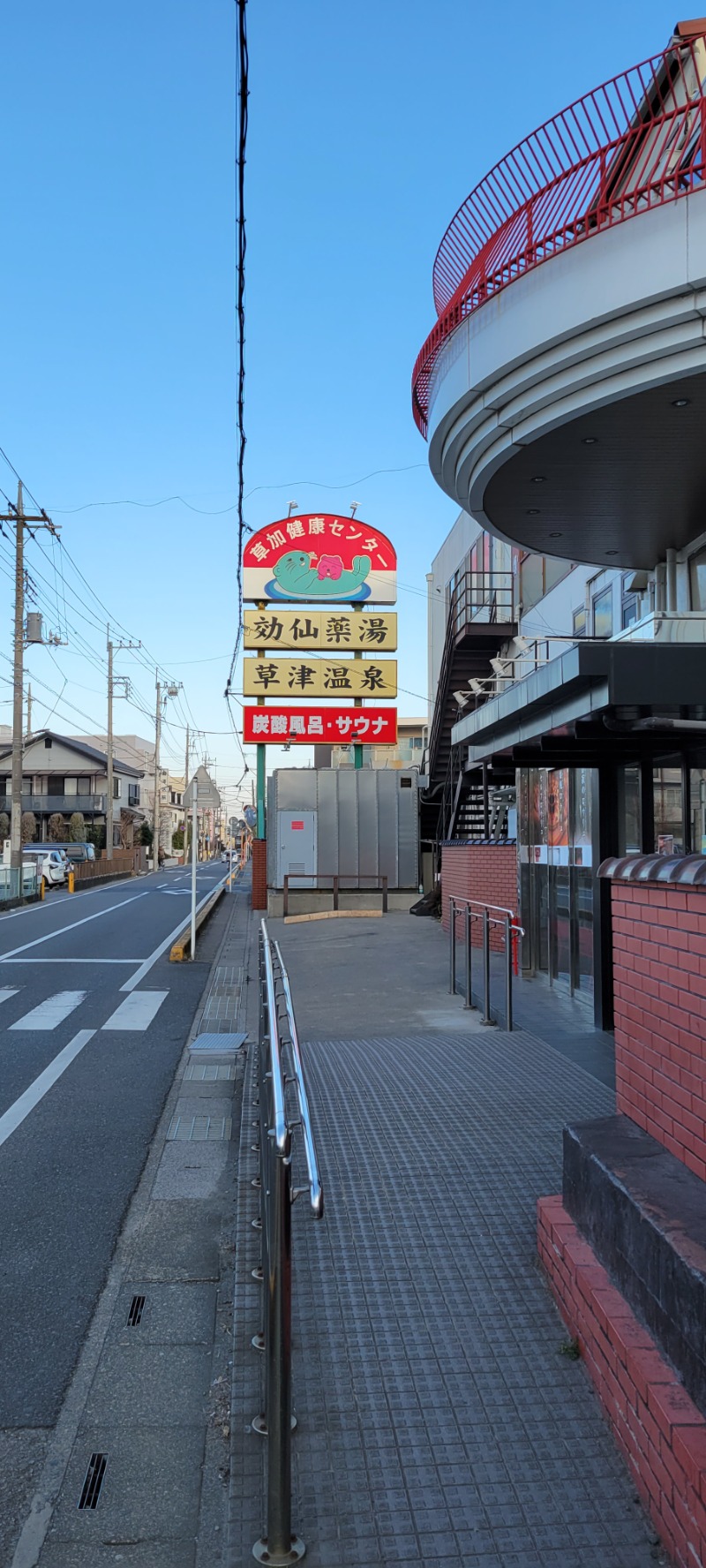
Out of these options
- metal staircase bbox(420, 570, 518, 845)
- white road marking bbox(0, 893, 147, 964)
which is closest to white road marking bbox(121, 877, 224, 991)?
white road marking bbox(0, 893, 147, 964)

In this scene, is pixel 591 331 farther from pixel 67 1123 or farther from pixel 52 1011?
pixel 52 1011

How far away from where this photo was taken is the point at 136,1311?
484 centimetres

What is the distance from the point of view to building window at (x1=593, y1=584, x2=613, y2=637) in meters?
13.6

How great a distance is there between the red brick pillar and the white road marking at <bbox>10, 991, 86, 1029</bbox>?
1507 cm

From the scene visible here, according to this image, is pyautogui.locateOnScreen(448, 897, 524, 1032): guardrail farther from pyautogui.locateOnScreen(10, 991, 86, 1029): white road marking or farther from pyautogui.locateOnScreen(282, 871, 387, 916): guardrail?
pyautogui.locateOnScreen(282, 871, 387, 916): guardrail

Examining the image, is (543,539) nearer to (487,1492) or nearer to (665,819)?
(665,819)

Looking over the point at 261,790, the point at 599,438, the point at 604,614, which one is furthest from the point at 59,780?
the point at 599,438

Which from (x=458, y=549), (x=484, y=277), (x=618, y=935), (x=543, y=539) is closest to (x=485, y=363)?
(x=484, y=277)

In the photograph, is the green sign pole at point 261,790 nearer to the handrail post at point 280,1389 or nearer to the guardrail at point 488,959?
the guardrail at point 488,959

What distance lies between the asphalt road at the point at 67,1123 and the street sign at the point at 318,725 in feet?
39.9

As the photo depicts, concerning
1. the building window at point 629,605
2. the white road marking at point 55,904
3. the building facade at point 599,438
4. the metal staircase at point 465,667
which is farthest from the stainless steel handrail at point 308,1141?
the white road marking at point 55,904

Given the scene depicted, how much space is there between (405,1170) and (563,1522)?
256cm

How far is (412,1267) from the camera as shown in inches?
179

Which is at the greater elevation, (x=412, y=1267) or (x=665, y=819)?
(x=665, y=819)
